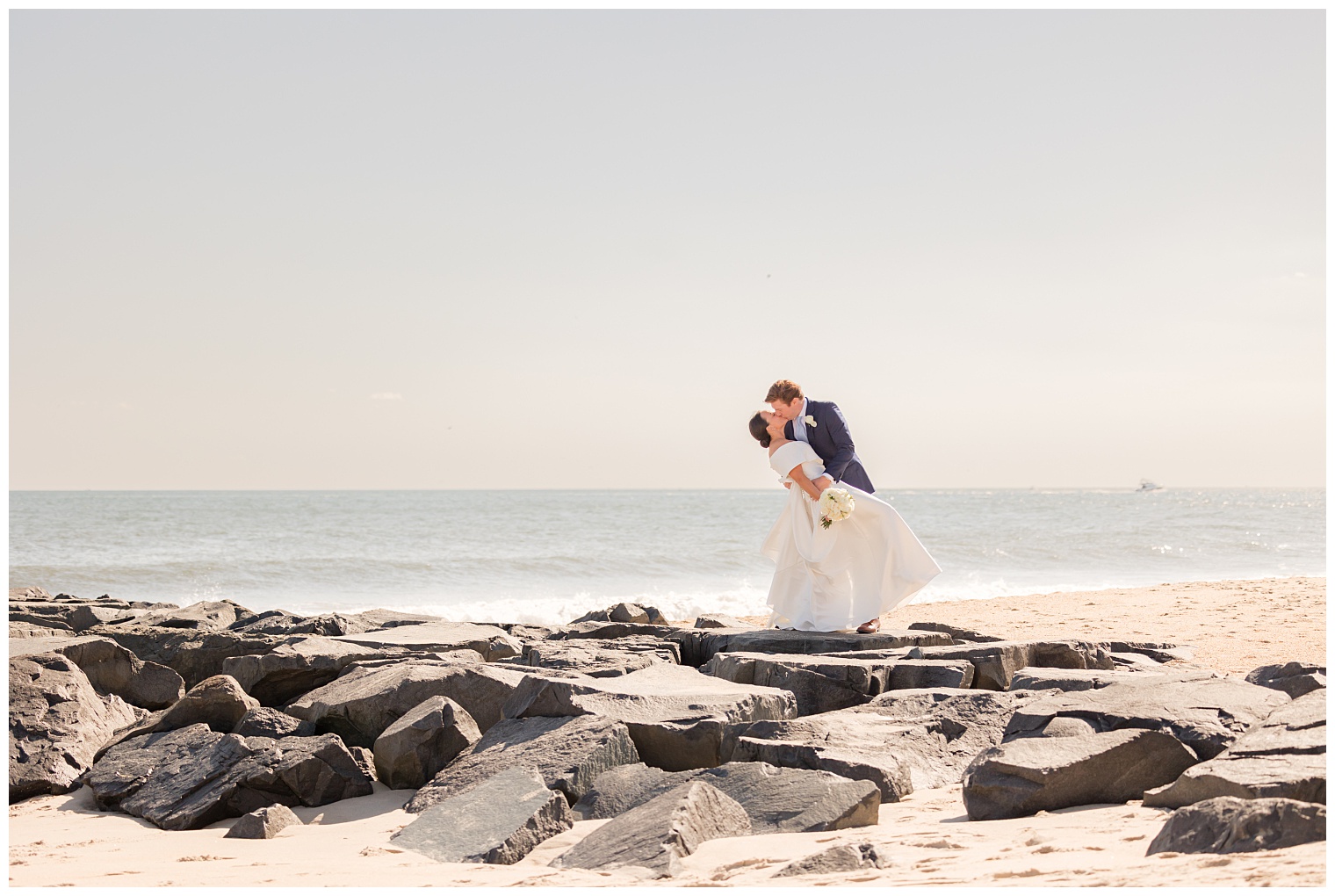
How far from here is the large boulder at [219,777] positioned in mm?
4496

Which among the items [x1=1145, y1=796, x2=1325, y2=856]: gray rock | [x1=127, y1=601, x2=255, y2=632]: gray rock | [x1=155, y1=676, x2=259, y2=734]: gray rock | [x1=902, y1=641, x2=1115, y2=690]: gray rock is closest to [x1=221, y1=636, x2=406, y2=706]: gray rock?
[x1=155, y1=676, x2=259, y2=734]: gray rock

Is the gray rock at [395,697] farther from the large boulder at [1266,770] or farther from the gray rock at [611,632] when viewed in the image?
the large boulder at [1266,770]

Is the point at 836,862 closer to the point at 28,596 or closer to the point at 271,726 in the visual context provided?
the point at 271,726

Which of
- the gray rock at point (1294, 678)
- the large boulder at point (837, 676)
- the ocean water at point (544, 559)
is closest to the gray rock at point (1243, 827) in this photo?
the large boulder at point (837, 676)

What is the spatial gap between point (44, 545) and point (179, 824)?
30315mm

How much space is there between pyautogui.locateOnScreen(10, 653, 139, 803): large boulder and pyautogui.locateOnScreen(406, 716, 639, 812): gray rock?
6.74 ft

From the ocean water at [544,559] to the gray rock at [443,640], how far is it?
6878 mm

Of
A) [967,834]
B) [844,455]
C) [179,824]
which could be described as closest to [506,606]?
[844,455]

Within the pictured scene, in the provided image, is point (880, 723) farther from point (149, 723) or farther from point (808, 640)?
point (149, 723)

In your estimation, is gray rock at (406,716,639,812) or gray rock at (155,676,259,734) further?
gray rock at (155,676,259,734)

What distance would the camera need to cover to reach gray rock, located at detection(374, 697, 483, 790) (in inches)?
192

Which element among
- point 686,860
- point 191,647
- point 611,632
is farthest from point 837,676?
point 191,647

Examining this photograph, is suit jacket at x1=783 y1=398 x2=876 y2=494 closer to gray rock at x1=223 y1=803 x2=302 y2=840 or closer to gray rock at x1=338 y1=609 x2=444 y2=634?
gray rock at x1=338 y1=609 x2=444 y2=634

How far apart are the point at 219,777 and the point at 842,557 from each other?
4.41 meters
